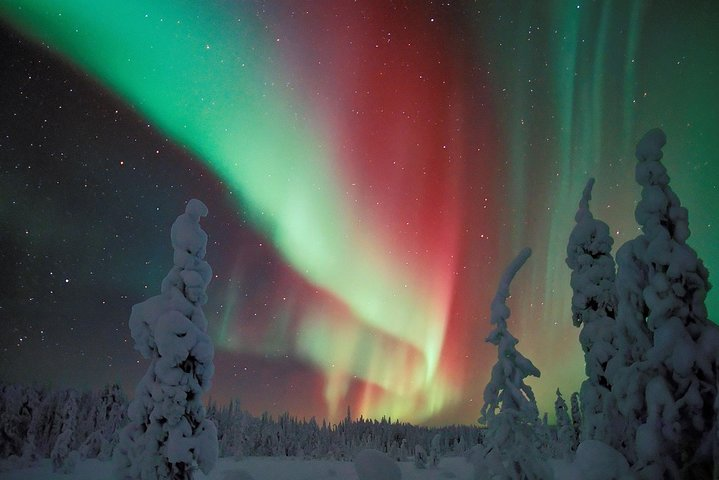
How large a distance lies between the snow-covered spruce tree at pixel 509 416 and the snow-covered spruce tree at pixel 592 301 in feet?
12.0

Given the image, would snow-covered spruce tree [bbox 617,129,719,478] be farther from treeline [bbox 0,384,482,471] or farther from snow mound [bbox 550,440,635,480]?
treeline [bbox 0,384,482,471]

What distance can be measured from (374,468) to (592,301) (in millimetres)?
18180

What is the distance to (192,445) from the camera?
1454 cm

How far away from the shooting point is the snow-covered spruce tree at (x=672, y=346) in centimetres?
1038

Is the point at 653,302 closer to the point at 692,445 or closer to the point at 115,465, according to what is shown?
the point at 692,445

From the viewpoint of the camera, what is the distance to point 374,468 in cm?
2953

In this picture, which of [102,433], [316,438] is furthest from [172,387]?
[316,438]

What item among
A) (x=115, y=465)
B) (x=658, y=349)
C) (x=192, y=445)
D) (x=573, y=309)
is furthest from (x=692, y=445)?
(x=115, y=465)

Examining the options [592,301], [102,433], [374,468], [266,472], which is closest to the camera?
[592,301]

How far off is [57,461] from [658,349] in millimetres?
41313

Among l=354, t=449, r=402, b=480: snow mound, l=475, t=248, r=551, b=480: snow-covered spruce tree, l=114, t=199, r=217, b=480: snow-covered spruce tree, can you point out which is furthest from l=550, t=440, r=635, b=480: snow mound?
l=354, t=449, r=402, b=480: snow mound

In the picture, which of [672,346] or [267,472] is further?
[267,472]

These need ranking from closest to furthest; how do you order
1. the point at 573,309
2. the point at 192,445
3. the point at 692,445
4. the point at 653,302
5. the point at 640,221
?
the point at 692,445
the point at 653,302
the point at 640,221
the point at 192,445
the point at 573,309

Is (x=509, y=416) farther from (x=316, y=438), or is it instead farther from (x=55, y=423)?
(x=316, y=438)
